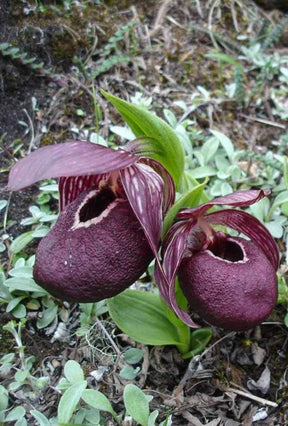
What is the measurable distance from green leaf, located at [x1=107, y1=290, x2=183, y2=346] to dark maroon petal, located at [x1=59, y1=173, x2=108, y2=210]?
33 centimetres

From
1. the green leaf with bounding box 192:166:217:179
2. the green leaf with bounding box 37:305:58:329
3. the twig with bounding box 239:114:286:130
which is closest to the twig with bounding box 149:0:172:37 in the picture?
the twig with bounding box 239:114:286:130

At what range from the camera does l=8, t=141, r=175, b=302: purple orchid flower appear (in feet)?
3.59

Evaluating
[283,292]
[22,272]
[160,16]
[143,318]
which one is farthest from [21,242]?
[160,16]

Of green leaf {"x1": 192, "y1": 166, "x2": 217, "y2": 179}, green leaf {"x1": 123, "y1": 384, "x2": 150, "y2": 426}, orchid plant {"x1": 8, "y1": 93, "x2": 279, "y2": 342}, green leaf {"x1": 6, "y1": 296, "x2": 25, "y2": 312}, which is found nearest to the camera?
orchid plant {"x1": 8, "y1": 93, "x2": 279, "y2": 342}

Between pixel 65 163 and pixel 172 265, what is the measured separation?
404 mm

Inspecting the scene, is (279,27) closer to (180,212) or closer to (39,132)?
(39,132)

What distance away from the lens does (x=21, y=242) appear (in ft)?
5.67

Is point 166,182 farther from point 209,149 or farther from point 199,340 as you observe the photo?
point 209,149

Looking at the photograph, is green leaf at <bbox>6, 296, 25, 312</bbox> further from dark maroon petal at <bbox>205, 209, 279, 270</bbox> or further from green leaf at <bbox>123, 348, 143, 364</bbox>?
dark maroon petal at <bbox>205, 209, 279, 270</bbox>

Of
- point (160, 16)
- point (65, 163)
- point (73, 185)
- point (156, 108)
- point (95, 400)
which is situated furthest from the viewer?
point (160, 16)

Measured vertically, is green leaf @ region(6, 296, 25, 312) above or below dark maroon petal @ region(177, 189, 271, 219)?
below

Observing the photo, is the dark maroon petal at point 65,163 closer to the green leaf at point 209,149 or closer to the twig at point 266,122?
the green leaf at point 209,149

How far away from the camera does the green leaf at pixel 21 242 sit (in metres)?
1.71

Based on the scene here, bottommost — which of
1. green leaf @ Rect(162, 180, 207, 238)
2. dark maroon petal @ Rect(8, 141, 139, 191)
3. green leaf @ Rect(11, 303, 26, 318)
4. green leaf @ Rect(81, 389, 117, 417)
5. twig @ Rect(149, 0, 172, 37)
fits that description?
green leaf @ Rect(11, 303, 26, 318)
